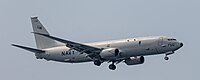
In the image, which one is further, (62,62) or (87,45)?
(62,62)

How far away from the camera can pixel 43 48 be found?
12169 cm

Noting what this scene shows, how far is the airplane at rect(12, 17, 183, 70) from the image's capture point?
108 metres

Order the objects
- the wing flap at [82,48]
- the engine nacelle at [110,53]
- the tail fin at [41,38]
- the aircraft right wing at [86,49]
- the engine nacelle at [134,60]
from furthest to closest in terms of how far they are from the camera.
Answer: the tail fin at [41,38]
the engine nacelle at [134,60]
the aircraft right wing at [86,49]
the wing flap at [82,48]
the engine nacelle at [110,53]

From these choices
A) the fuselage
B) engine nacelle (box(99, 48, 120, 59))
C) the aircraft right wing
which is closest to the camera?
the fuselage

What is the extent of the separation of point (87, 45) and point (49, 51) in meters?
9.14

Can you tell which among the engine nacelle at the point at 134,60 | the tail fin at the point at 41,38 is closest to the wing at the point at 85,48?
the engine nacelle at the point at 134,60

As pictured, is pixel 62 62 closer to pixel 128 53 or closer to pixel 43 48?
pixel 43 48

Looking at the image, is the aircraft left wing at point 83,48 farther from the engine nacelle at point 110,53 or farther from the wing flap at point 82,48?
the engine nacelle at point 110,53

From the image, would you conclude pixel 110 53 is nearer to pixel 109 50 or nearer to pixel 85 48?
pixel 109 50

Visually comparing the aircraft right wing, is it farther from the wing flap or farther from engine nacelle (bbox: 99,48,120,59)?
engine nacelle (bbox: 99,48,120,59)

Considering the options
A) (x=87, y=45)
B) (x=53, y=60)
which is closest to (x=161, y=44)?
(x=87, y=45)

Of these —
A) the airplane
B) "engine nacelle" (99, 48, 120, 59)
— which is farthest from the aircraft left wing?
"engine nacelle" (99, 48, 120, 59)

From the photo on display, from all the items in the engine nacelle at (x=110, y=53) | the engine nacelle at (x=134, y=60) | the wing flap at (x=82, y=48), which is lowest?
the engine nacelle at (x=134, y=60)

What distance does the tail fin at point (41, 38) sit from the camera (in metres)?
122
